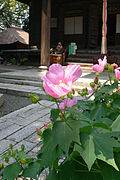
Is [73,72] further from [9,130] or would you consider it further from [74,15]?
[74,15]

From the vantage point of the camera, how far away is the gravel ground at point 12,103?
4.33 metres

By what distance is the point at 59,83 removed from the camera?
0.81 meters

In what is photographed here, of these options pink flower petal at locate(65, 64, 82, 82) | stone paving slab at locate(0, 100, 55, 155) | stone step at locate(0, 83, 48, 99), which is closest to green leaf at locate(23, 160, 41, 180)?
pink flower petal at locate(65, 64, 82, 82)

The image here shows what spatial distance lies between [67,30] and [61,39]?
2.64 feet

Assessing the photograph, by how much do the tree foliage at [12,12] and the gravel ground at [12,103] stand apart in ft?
53.7

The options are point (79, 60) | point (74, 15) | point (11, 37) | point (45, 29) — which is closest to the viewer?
point (45, 29)

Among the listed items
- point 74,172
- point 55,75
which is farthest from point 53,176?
point 55,75

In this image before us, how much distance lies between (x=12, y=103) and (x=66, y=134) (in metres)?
4.33

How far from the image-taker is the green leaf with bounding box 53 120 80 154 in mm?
712

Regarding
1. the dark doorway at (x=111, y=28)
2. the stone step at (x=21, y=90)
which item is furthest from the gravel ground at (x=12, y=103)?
the dark doorway at (x=111, y=28)

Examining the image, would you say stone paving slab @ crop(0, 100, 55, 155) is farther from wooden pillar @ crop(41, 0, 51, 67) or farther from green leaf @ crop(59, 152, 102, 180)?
wooden pillar @ crop(41, 0, 51, 67)

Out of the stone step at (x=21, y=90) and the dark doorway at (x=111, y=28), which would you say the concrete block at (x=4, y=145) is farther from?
the dark doorway at (x=111, y=28)

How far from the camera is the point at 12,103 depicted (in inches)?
193

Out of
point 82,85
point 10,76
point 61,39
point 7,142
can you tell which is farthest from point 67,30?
point 7,142
